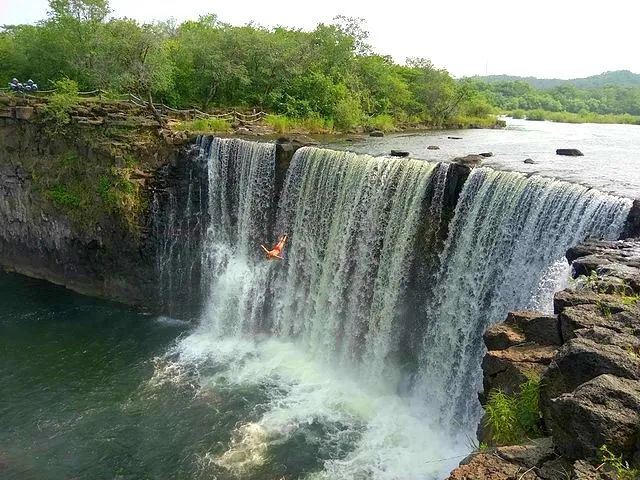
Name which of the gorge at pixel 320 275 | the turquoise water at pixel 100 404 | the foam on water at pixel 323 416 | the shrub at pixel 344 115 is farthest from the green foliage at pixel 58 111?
the shrub at pixel 344 115

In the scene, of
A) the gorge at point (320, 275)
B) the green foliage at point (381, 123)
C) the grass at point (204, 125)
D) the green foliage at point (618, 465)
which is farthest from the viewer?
the green foliage at point (381, 123)

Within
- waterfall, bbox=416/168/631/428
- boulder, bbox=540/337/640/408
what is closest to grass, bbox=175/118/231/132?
waterfall, bbox=416/168/631/428

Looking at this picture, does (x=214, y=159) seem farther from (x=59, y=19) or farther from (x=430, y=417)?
(x=59, y=19)

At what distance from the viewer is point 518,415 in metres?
6.59

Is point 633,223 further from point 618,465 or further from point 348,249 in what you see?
point 348,249

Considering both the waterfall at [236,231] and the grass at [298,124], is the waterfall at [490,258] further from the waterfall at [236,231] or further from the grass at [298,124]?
the grass at [298,124]

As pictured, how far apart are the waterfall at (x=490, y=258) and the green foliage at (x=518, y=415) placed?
4699 millimetres

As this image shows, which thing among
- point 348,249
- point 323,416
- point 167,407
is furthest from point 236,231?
point 323,416

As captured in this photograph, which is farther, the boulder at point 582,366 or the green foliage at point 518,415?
the green foliage at point 518,415

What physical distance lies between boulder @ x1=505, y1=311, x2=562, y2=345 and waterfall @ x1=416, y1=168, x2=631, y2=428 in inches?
123

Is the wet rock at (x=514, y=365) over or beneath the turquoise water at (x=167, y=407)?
over

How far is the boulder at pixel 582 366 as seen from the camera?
565 cm

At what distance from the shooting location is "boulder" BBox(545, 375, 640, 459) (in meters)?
4.88

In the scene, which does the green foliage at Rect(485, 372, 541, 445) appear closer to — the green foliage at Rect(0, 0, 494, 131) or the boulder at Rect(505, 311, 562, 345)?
the boulder at Rect(505, 311, 562, 345)
